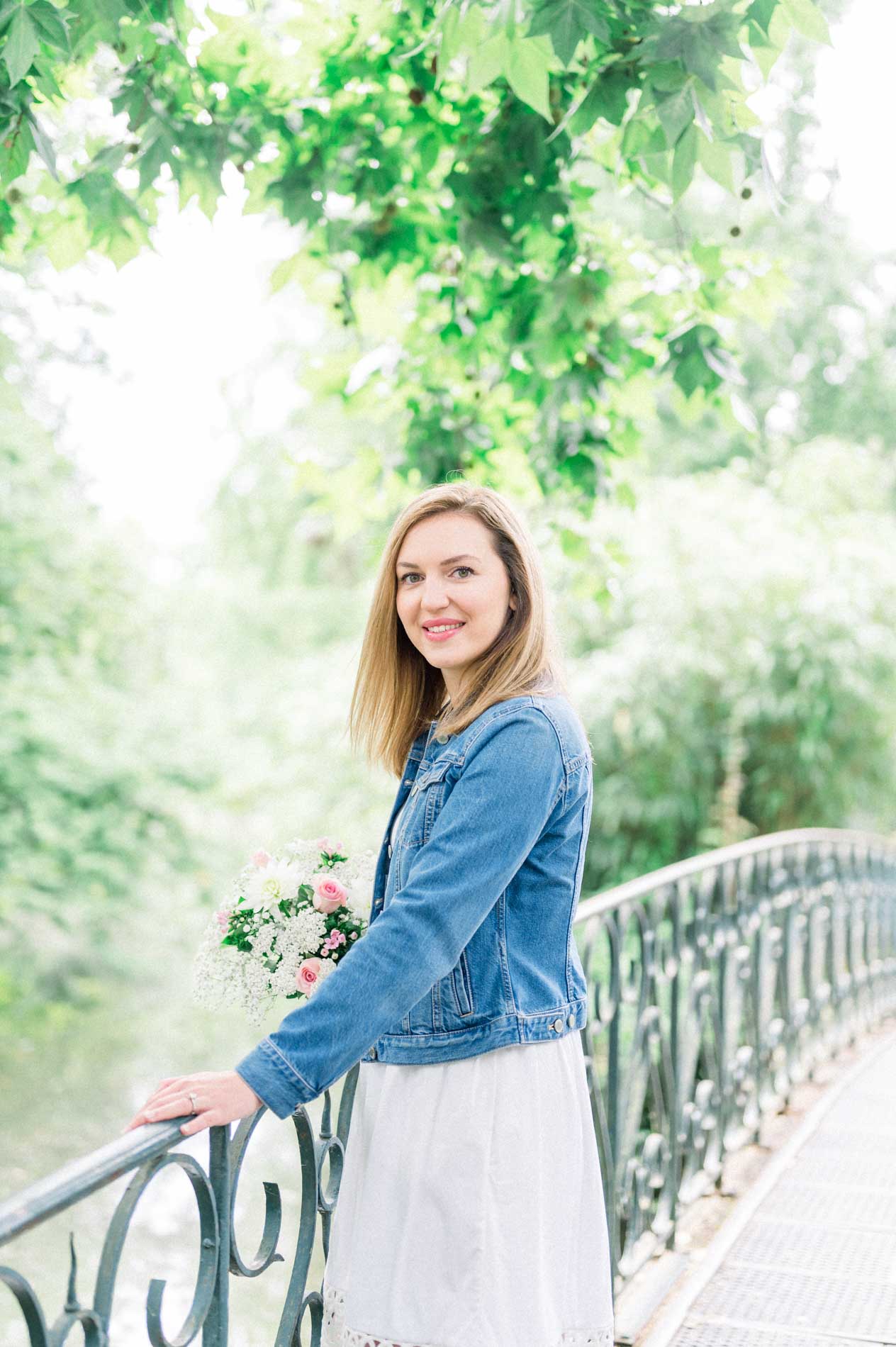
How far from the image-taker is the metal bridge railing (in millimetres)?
1556

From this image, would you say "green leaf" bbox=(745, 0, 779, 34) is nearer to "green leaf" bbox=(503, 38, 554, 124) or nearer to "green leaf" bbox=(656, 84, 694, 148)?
"green leaf" bbox=(656, 84, 694, 148)

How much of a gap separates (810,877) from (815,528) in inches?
220

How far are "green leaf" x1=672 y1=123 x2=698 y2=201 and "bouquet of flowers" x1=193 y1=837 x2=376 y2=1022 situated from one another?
1.26 m

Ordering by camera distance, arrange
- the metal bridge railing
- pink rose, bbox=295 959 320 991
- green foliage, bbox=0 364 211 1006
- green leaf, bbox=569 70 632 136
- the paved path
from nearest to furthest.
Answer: the metal bridge railing < pink rose, bbox=295 959 320 991 < green leaf, bbox=569 70 632 136 < the paved path < green foliage, bbox=0 364 211 1006

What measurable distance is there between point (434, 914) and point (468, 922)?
0.05 m

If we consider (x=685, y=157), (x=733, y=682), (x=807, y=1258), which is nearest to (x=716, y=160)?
(x=685, y=157)

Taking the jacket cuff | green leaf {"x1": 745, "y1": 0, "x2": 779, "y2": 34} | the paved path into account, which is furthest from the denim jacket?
the paved path

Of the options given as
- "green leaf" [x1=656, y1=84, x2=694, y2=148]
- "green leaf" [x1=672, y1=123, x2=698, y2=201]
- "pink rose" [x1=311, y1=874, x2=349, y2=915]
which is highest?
"green leaf" [x1=656, y1=84, x2=694, y2=148]

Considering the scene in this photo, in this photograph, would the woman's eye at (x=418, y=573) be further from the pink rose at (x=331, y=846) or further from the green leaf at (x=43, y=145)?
the green leaf at (x=43, y=145)

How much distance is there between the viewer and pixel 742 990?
4770 millimetres

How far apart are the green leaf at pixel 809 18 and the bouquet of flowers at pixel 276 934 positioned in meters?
1.51

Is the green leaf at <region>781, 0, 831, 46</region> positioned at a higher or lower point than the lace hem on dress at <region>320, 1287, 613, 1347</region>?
higher

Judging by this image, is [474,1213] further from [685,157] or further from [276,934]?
[685,157]

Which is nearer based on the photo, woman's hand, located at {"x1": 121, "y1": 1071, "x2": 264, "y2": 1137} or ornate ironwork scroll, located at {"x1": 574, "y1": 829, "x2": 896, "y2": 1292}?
woman's hand, located at {"x1": 121, "y1": 1071, "x2": 264, "y2": 1137}
